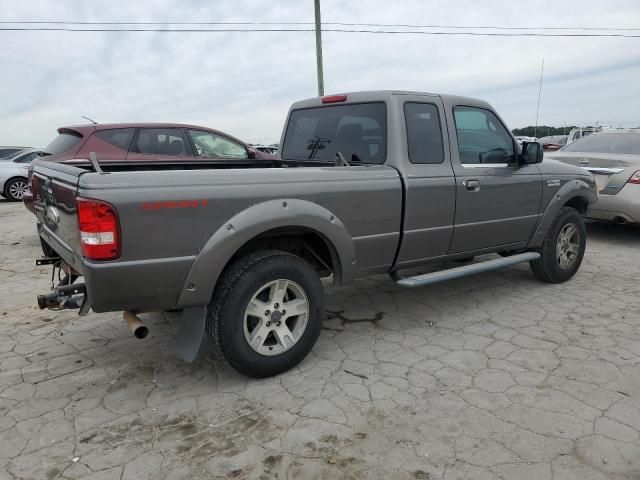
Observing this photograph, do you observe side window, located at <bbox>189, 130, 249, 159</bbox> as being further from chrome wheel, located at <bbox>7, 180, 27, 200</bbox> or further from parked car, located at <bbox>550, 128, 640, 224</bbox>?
chrome wheel, located at <bbox>7, 180, 27, 200</bbox>

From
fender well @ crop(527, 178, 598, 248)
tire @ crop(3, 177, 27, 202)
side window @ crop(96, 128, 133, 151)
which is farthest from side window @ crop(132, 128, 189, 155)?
tire @ crop(3, 177, 27, 202)

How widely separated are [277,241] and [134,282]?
1.09 meters

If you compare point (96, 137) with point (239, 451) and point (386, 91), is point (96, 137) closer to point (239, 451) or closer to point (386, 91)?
point (386, 91)

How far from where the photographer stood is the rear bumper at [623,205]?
6.82 metres

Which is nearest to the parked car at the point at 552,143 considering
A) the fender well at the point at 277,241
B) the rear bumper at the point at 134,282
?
the fender well at the point at 277,241

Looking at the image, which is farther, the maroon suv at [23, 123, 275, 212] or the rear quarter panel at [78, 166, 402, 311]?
the maroon suv at [23, 123, 275, 212]

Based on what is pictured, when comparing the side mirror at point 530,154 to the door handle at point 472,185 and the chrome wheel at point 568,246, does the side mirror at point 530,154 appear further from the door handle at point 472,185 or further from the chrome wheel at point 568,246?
the chrome wheel at point 568,246

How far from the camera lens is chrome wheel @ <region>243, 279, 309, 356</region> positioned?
124 inches

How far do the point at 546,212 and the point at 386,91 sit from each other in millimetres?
2122

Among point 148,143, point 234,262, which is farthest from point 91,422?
point 148,143

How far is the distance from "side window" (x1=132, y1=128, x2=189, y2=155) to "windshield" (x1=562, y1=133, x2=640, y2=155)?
5960 millimetres

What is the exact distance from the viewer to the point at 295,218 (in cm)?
313

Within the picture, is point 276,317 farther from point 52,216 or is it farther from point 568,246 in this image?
point 568,246

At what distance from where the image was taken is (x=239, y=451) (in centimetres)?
252
